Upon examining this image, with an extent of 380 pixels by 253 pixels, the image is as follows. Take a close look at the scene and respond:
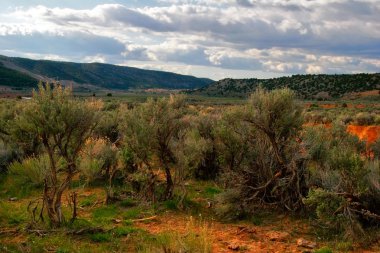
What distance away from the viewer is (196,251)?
235 inches

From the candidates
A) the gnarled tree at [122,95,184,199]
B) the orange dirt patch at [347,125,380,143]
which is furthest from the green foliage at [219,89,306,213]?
the orange dirt patch at [347,125,380,143]

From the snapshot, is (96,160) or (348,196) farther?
(96,160)

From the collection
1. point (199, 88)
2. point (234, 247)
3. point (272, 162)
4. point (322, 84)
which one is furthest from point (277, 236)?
point (199, 88)

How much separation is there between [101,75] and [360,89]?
133709 mm

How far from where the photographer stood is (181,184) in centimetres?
1165

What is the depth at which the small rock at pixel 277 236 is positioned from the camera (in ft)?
28.0

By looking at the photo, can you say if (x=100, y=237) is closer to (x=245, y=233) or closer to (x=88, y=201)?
(x=245, y=233)

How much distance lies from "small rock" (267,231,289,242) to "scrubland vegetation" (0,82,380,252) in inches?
5.3

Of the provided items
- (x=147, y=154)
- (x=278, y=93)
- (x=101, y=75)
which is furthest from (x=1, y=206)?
(x=101, y=75)

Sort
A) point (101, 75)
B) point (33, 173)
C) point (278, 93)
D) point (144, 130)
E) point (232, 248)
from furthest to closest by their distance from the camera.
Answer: point (101, 75), point (33, 173), point (144, 130), point (278, 93), point (232, 248)

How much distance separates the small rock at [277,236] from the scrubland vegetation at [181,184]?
0.13m

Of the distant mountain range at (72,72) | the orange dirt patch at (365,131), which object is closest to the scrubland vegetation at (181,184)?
the orange dirt patch at (365,131)

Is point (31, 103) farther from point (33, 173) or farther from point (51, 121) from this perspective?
point (33, 173)

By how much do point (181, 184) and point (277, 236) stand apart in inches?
148
